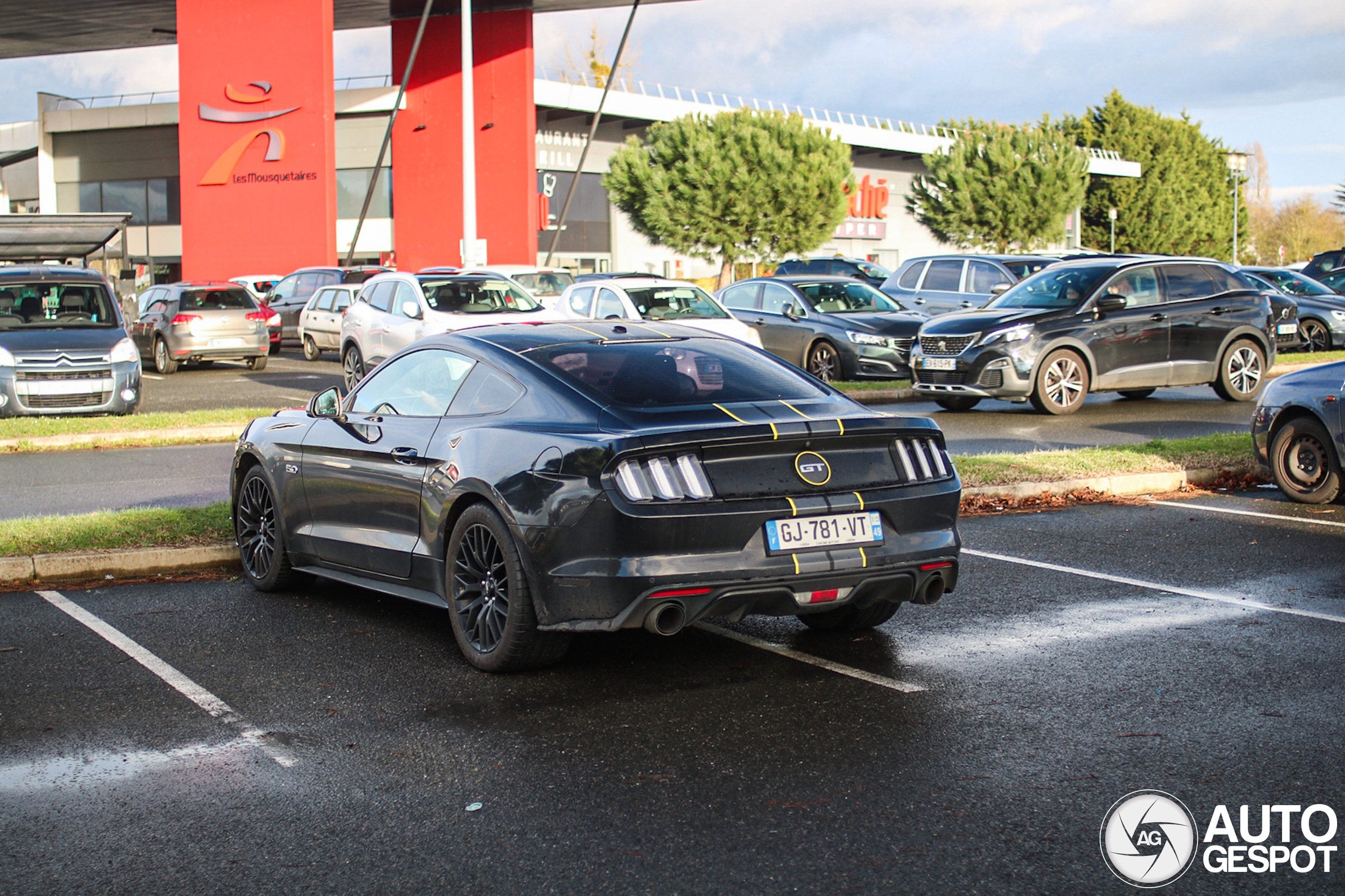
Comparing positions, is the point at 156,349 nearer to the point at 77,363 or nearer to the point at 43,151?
the point at 77,363

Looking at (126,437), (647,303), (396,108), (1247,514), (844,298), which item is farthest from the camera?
(396,108)

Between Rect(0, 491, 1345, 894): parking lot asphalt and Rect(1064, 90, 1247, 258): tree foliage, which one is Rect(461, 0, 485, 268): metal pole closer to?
Rect(0, 491, 1345, 894): parking lot asphalt

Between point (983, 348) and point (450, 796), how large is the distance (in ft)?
42.0

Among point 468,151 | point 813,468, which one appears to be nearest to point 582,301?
point 813,468

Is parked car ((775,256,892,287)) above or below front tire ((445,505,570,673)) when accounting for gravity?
above

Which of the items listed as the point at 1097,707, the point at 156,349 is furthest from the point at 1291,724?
the point at 156,349

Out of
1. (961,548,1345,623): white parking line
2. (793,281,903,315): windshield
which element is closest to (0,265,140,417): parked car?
(793,281,903,315): windshield

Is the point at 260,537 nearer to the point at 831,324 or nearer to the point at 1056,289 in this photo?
the point at 1056,289

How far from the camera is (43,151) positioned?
198 feet

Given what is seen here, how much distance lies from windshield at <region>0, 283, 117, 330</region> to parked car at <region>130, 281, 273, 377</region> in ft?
27.4

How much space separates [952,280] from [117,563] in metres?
17.4

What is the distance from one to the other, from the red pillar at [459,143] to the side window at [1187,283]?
105 ft

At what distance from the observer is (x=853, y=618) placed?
6398 mm

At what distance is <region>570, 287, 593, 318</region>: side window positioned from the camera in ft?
61.5
